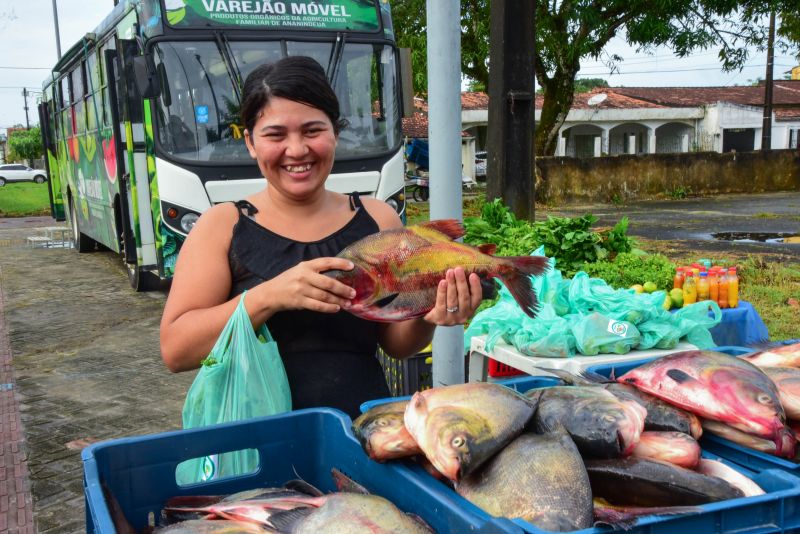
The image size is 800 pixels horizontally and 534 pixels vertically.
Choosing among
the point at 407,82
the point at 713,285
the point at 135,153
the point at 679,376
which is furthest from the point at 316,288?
the point at 135,153

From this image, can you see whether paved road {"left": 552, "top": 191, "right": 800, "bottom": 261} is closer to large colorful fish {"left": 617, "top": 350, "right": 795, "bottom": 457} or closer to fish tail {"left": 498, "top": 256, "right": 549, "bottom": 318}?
large colorful fish {"left": 617, "top": 350, "right": 795, "bottom": 457}

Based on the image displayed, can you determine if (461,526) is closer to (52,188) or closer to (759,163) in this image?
(52,188)

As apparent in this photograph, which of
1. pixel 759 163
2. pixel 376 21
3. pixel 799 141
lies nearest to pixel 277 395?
pixel 376 21

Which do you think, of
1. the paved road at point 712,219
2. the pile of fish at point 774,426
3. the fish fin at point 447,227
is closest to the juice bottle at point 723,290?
the pile of fish at point 774,426

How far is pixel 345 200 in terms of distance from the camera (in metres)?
2.53

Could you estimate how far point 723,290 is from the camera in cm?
542

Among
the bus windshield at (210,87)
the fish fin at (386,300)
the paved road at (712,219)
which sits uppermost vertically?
the bus windshield at (210,87)

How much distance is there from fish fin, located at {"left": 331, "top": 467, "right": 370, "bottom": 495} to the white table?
2.18m

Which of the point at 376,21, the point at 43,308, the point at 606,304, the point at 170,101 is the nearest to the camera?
the point at 606,304

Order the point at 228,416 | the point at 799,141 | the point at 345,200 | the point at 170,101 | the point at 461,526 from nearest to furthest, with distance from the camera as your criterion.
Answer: the point at 461,526 → the point at 228,416 → the point at 345,200 → the point at 170,101 → the point at 799,141

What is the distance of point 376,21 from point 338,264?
7805 millimetres

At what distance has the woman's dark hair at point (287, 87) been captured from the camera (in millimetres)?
2209

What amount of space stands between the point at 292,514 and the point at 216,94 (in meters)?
7.53

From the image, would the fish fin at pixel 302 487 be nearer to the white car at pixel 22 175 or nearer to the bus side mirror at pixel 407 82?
the bus side mirror at pixel 407 82
